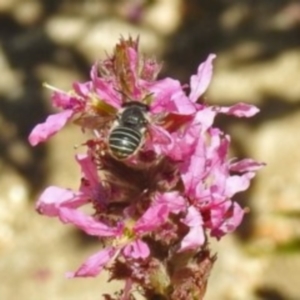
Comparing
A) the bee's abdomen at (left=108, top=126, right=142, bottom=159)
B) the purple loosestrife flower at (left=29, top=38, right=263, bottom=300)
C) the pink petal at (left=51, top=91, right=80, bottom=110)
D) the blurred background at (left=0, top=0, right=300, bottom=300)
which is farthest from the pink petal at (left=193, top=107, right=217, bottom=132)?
the blurred background at (left=0, top=0, right=300, bottom=300)

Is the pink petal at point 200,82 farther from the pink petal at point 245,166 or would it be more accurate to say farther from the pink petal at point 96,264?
the pink petal at point 96,264

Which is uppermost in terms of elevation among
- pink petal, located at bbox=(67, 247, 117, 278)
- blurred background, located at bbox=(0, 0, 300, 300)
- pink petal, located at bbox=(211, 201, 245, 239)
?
blurred background, located at bbox=(0, 0, 300, 300)

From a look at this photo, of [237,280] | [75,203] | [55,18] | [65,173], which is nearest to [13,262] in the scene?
[65,173]

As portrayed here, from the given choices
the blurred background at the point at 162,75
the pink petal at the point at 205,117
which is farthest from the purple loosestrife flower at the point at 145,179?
the blurred background at the point at 162,75

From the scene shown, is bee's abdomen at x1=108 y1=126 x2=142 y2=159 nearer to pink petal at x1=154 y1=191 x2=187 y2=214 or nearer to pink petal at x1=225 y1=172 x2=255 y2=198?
pink petal at x1=154 y1=191 x2=187 y2=214

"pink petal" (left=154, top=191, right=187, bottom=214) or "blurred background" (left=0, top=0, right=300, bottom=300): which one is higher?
"blurred background" (left=0, top=0, right=300, bottom=300)

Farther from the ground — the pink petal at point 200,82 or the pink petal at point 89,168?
the pink petal at point 200,82

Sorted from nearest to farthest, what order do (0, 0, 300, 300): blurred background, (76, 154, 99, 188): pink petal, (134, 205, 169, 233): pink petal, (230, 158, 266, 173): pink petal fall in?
1. (134, 205, 169, 233): pink petal
2. (76, 154, 99, 188): pink petal
3. (230, 158, 266, 173): pink petal
4. (0, 0, 300, 300): blurred background
